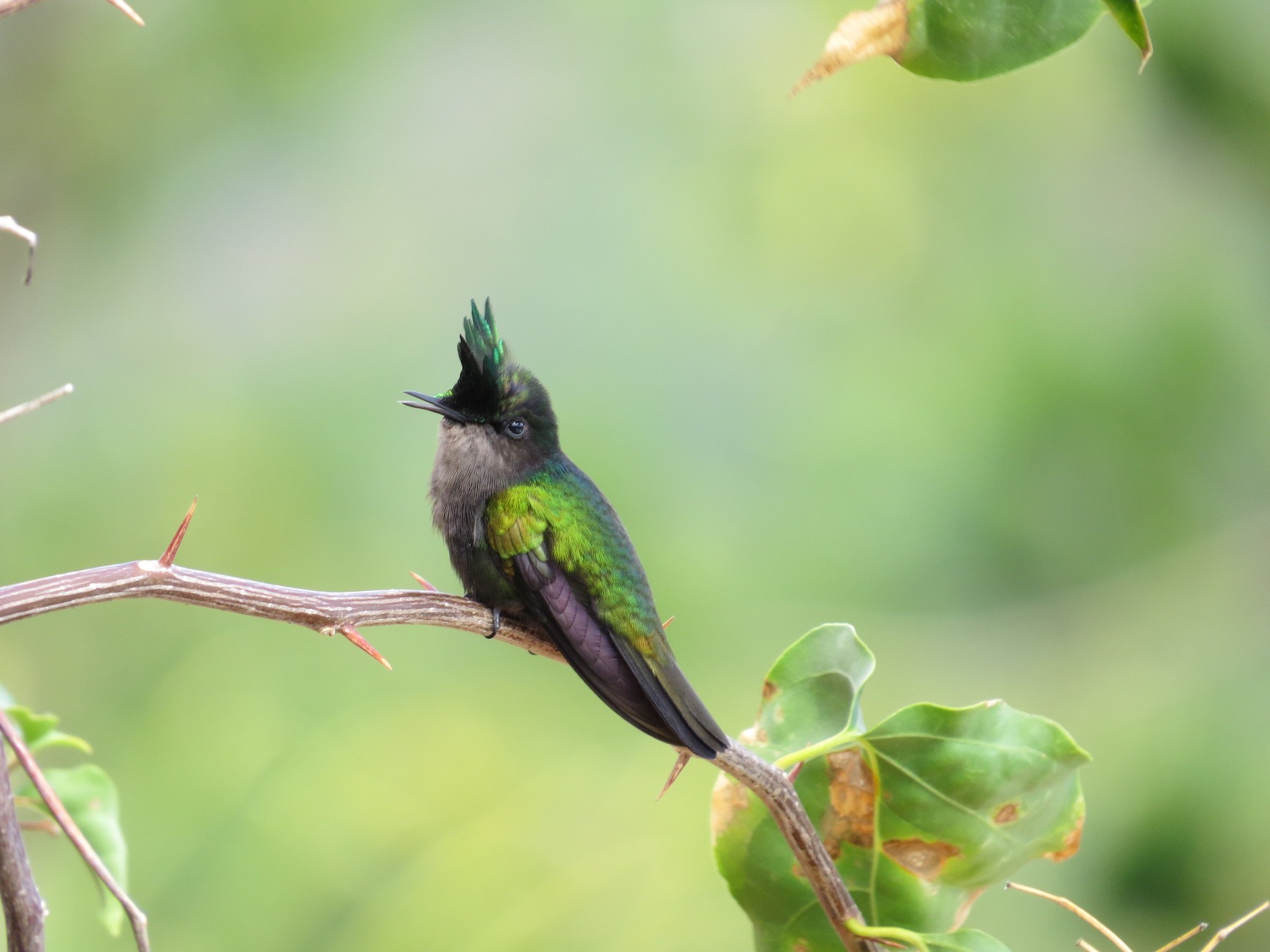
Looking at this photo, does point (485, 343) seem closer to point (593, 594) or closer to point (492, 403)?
point (492, 403)

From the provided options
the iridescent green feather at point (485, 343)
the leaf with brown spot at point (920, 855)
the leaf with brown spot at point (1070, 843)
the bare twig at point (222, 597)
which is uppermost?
the iridescent green feather at point (485, 343)

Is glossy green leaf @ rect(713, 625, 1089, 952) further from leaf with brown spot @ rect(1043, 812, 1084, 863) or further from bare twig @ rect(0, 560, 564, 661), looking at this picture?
bare twig @ rect(0, 560, 564, 661)

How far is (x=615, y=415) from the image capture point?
3508 millimetres

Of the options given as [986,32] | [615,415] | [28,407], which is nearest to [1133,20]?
[986,32]

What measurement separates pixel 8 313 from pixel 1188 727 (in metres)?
3.72

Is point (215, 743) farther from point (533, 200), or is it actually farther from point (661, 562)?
point (533, 200)

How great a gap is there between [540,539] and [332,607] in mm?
543

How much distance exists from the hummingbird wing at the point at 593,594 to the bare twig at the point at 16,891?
61 cm

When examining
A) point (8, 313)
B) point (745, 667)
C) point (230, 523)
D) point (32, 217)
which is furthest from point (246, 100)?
point (745, 667)

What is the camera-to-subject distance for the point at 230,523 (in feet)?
10.8

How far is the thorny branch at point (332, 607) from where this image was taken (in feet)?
2.37

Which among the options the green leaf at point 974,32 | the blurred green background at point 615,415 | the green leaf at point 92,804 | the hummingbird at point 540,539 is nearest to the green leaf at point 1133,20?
the green leaf at point 974,32

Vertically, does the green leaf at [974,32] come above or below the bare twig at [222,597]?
above

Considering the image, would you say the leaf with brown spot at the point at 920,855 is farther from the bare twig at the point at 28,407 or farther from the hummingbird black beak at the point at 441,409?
the bare twig at the point at 28,407
